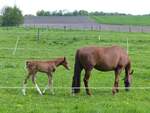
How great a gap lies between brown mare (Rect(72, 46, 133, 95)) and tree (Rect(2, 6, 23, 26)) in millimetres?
71425

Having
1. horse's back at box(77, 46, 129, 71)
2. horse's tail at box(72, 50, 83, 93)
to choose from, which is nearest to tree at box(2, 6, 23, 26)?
horse's back at box(77, 46, 129, 71)

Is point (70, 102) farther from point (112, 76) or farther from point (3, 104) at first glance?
point (112, 76)

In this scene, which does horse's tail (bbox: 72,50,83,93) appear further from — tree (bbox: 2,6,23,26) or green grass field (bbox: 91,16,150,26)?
green grass field (bbox: 91,16,150,26)

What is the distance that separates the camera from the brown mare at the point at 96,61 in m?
13.6

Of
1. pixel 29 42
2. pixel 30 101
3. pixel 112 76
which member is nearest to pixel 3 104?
pixel 30 101

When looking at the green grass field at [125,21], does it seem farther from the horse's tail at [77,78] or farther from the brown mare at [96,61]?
the horse's tail at [77,78]

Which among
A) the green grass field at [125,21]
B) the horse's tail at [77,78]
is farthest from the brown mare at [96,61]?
the green grass field at [125,21]

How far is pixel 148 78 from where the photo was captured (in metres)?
17.4

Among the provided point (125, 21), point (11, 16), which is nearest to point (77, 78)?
point (11, 16)

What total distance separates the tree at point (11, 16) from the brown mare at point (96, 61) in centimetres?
7142

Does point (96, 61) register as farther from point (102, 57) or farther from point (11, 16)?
point (11, 16)

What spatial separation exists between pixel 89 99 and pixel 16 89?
2734 mm

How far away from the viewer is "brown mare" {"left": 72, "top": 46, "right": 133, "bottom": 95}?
1365 centimetres

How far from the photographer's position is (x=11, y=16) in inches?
3383
